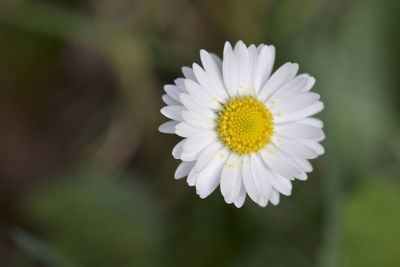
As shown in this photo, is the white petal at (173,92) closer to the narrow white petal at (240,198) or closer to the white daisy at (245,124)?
the white daisy at (245,124)

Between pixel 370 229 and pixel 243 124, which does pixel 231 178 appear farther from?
pixel 370 229

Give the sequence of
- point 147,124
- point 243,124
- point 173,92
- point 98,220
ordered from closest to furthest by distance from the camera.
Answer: point 173,92 < point 243,124 < point 98,220 < point 147,124

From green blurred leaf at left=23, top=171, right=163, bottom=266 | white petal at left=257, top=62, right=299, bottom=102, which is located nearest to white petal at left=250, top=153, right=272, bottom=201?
white petal at left=257, top=62, right=299, bottom=102

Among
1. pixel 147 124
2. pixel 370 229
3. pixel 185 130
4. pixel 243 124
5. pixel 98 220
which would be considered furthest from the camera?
pixel 147 124

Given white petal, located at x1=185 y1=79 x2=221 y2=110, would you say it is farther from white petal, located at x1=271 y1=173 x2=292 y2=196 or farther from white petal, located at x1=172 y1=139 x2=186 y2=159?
white petal, located at x1=271 y1=173 x2=292 y2=196

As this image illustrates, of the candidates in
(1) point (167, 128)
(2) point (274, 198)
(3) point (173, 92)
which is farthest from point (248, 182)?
(3) point (173, 92)

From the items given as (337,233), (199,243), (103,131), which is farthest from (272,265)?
(103,131)

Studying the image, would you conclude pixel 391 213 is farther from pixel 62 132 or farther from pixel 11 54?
pixel 11 54
